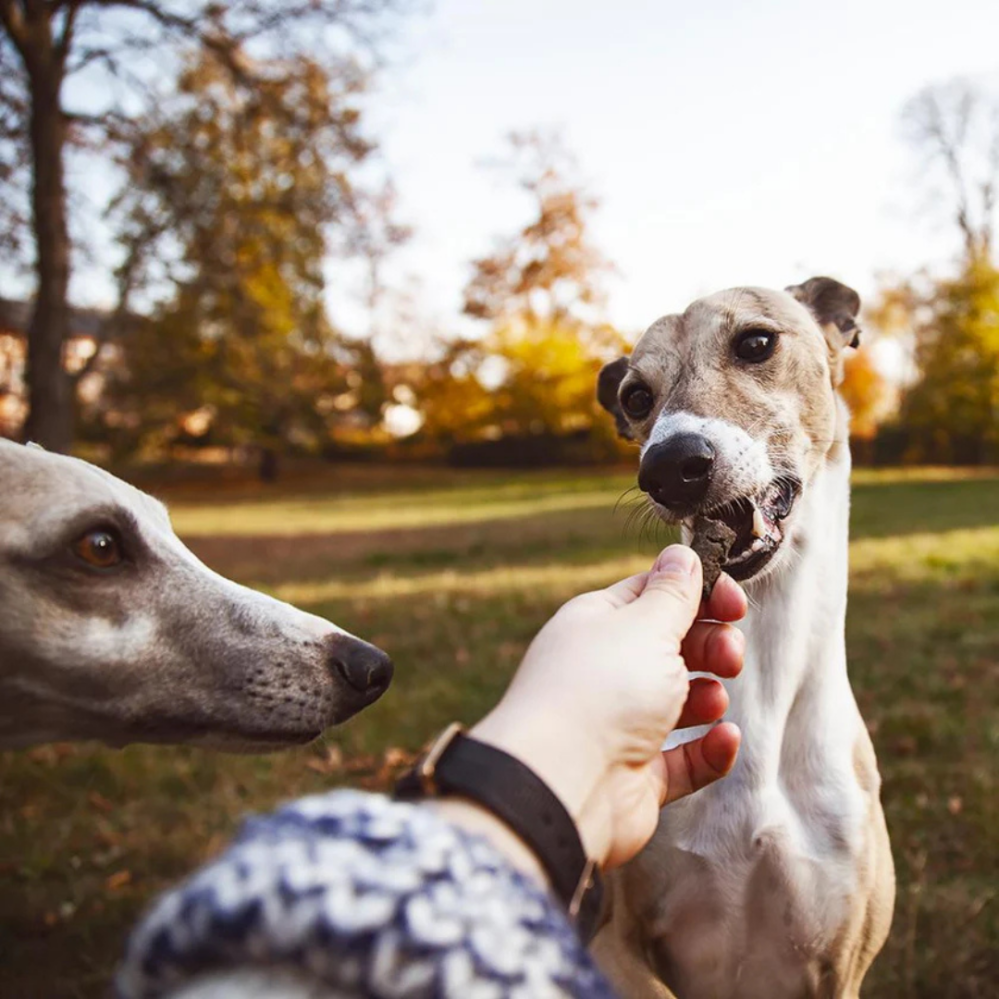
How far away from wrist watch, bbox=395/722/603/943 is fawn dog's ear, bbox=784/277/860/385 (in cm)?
256

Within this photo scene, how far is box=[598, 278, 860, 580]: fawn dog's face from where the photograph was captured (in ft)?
8.50

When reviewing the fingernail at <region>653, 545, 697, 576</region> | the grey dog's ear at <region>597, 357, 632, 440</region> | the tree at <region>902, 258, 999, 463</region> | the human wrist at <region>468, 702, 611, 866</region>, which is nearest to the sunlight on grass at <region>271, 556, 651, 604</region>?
the grey dog's ear at <region>597, 357, 632, 440</region>

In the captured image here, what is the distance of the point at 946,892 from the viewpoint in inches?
146

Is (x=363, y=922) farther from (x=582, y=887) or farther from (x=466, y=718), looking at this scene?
(x=466, y=718)

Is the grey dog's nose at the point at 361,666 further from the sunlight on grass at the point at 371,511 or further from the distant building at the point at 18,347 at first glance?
the sunlight on grass at the point at 371,511

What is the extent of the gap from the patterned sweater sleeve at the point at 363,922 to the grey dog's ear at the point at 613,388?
8.65ft

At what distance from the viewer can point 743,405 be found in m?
2.86

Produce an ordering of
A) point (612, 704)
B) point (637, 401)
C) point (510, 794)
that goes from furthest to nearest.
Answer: point (637, 401) → point (612, 704) → point (510, 794)

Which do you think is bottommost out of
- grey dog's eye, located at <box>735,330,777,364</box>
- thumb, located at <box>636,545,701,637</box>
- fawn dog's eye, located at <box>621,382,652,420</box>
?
thumb, located at <box>636,545,701,637</box>

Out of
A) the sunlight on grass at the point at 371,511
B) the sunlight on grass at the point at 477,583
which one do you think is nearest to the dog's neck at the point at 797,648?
the sunlight on grass at the point at 477,583

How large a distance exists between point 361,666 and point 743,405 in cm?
131

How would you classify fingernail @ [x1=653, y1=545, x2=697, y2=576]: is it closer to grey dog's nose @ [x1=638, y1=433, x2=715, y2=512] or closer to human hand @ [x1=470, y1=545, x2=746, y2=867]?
human hand @ [x1=470, y1=545, x2=746, y2=867]

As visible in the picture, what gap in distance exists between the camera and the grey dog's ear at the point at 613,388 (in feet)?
11.8

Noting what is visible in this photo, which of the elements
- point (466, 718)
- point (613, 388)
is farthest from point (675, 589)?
point (466, 718)
